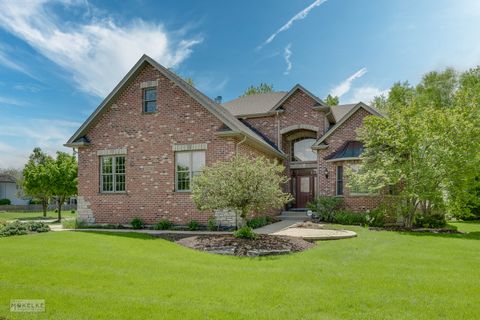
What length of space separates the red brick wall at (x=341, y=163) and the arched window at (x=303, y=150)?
6.99 ft

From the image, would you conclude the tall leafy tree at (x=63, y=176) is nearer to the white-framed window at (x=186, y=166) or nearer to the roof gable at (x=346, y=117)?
the white-framed window at (x=186, y=166)

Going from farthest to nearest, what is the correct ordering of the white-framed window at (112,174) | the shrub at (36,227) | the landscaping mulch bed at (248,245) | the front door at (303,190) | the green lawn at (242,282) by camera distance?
the front door at (303,190) → the white-framed window at (112,174) → the shrub at (36,227) → the landscaping mulch bed at (248,245) → the green lawn at (242,282)

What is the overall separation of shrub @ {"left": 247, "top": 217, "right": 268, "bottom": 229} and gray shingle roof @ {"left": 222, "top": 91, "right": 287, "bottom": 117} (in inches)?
313

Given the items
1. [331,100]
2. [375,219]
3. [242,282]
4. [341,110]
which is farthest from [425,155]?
[331,100]

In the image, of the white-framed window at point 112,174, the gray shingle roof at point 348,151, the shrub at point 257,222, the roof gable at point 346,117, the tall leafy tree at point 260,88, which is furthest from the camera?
the tall leafy tree at point 260,88

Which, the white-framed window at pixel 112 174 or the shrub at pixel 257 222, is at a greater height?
the white-framed window at pixel 112 174

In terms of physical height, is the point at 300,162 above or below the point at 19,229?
above

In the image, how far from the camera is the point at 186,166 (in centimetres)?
1650

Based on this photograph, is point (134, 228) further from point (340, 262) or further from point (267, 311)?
point (267, 311)

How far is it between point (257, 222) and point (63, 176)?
653 inches

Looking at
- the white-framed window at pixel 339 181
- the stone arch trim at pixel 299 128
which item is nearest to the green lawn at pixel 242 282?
the white-framed window at pixel 339 181

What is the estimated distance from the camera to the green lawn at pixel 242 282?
17.6ft

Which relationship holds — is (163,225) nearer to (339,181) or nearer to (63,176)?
(339,181)

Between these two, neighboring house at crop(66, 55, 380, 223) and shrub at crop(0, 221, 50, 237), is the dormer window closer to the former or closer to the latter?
neighboring house at crop(66, 55, 380, 223)
